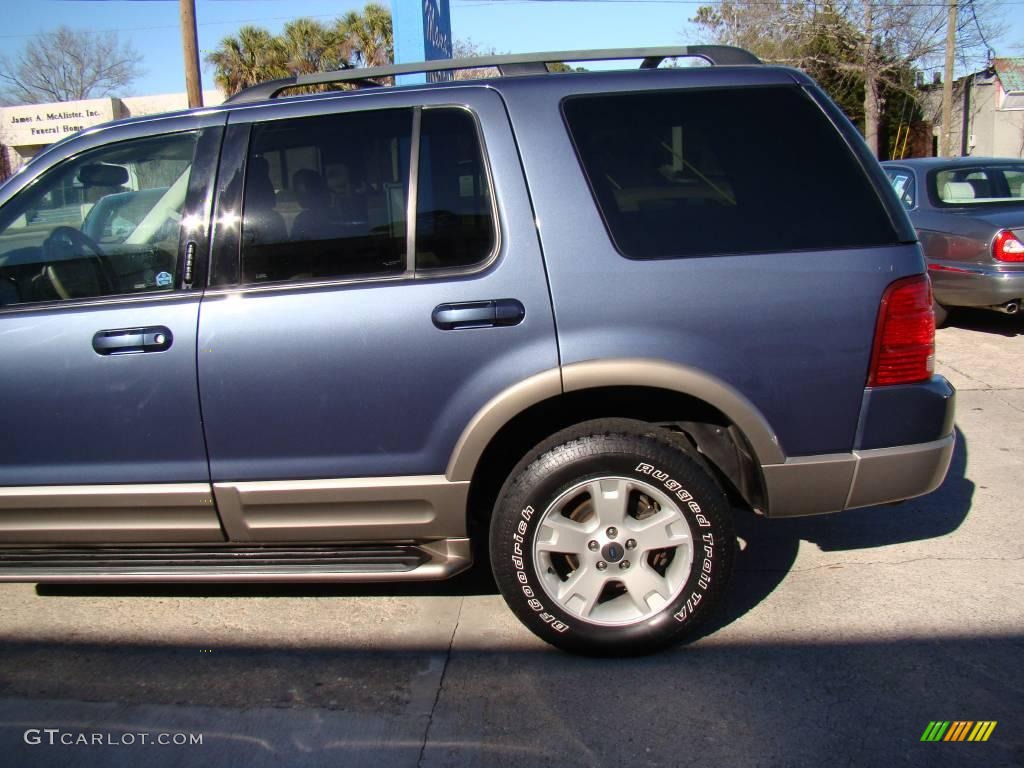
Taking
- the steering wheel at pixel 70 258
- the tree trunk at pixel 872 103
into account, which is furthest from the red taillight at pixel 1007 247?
the tree trunk at pixel 872 103

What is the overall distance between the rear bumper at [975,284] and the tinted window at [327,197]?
5.60 meters

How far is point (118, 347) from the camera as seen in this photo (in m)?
3.05

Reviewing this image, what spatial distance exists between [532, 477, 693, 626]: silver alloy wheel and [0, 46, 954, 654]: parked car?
0.01 metres

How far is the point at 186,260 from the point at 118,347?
382 mm

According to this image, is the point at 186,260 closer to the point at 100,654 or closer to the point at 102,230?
the point at 102,230

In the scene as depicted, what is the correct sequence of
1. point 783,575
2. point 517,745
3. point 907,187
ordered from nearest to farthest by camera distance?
point 517,745 → point 783,575 → point 907,187

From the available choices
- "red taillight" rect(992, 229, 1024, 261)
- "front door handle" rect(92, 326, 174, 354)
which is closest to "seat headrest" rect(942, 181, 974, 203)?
"red taillight" rect(992, 229, 1024, 261)

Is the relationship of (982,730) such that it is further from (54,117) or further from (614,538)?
(54,117)

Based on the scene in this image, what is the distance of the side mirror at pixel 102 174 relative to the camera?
3303 millimetres

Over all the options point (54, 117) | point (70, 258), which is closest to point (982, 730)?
point (70, 258)

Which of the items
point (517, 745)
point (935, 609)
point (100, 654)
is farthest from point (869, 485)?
point (100, 654)

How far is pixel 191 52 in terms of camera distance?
50.1ft

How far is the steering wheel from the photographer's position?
10.5ft

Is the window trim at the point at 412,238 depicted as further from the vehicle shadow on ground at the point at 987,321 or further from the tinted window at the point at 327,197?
the vehicle shadow on ground at the point at 987,321
